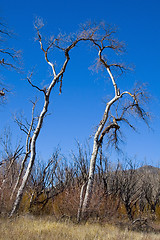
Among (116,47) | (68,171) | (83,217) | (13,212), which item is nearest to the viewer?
(13,212)

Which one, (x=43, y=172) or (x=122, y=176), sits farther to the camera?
(x=122, y=176)

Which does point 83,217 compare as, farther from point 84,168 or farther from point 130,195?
point 130,195

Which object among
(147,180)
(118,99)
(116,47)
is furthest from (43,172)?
(147,180)

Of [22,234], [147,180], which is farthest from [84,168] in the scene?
[147,180]

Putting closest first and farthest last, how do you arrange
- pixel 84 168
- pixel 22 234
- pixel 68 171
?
pixel 22 234
pixel 84 168
pixel 68 171

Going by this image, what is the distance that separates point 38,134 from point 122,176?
416 inches

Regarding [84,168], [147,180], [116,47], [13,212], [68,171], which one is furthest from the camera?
[147,180]

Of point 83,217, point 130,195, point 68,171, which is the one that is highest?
point 68,171

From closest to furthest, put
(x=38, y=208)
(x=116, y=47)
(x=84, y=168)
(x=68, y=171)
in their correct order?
(x=38, y=208) < (x=116, y=47) < (x=84, y=168) < (x=68, y=171)

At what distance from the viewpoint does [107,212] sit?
10656 mm

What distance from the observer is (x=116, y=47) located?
14391 millimetres

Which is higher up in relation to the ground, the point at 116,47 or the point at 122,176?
the point at 116,47

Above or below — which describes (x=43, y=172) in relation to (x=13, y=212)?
above

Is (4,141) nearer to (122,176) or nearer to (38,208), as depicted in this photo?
(38,208)
